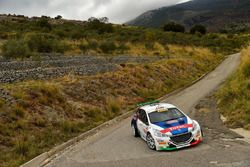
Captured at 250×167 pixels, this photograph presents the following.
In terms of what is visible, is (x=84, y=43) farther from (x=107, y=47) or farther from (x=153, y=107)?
(x=153, y=107)

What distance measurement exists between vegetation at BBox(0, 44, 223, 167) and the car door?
130 inches

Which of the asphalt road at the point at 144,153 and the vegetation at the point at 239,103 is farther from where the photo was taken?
the vegetation at the point at 239,103

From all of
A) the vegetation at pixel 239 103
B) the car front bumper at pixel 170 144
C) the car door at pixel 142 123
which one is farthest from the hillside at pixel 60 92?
A: the vegetation at pixel 239 103

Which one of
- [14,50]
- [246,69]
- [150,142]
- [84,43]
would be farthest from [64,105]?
[84,43]

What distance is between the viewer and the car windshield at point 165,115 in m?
15.1

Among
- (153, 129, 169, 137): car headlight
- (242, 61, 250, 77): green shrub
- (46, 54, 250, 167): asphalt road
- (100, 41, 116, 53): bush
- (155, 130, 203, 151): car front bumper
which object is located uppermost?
(100, 41, 116, 53): bush

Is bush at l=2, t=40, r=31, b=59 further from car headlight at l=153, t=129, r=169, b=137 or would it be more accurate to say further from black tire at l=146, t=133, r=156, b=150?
car headlight at l=153, t=129, r=169, b=137

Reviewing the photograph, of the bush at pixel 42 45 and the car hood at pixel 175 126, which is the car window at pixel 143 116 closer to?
the car hood at pixel 175 126

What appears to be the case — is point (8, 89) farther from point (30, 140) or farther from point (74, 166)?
point (74, 166)

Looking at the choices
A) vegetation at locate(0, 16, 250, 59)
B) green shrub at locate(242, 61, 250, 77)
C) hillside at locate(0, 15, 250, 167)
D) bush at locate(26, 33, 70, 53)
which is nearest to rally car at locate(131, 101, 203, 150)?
hillside at locate(0, 15, 250, 167)

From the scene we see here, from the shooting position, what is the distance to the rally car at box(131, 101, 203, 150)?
Result: 44.4ft

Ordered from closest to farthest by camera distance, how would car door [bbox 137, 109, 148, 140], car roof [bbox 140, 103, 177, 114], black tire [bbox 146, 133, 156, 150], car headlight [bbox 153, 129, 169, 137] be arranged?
car headlight [bbox 153, 129, 169, 137] < black tire [bbox 146, 133, 156, 150] < car door [bbox 137, 109, 148, 140] < car roof [bbox 140, 103, 177, 114]

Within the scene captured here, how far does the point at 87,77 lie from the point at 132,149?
38.2ft

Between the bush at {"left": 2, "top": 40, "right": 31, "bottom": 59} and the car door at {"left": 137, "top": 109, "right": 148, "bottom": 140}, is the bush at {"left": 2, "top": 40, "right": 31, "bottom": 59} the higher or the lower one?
the higher one
